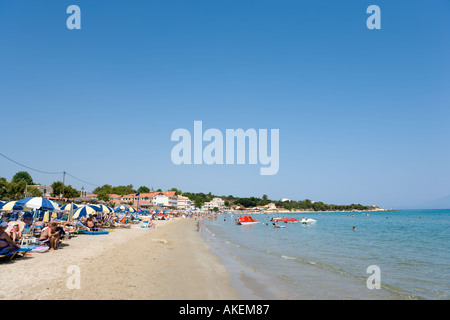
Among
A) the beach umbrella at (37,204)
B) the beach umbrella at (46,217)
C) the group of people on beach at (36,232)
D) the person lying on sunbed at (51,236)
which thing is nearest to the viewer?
the group of people on beach at (36,232)

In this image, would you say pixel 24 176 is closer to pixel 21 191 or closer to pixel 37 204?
pixel 21 191

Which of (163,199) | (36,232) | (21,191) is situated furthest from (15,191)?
(36,232)

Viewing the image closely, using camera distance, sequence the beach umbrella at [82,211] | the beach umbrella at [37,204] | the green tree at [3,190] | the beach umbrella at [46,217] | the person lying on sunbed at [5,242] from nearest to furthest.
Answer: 1. the person lying on sunbed at [5,242]
2. the beach umbrella at [37,204]
3. the beach umbrella at [46,217]
4. the beach umbrella at [82,211]
5. the green tree at [3,190]

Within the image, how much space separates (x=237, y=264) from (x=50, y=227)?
9.90 metres

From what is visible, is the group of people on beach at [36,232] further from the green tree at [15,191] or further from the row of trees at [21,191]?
the green tree at [15,191]

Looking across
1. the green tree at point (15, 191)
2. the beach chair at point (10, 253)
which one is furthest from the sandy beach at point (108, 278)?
the green tree at point (15, 191)

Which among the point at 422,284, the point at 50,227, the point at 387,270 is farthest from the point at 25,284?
the point at 387,270

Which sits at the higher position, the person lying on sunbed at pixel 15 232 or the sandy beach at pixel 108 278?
the person lying on sunbed at pixel 15 232

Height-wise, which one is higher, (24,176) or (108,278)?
(24,176)

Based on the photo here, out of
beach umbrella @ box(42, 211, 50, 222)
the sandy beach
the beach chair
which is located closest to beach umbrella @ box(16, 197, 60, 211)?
the sandy beach

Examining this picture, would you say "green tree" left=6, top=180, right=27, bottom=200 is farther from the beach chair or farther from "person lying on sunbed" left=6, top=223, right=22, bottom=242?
the beach chair
